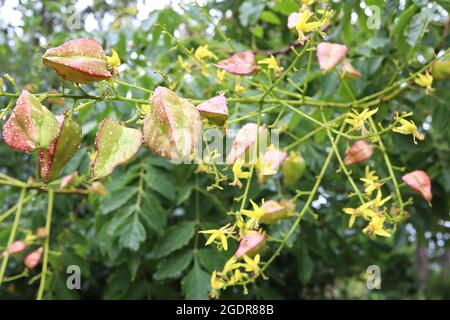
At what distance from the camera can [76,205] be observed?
2.10m

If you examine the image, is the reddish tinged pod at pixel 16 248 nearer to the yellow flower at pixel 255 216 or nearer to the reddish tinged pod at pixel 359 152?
the yellow flower at pixel 255 216

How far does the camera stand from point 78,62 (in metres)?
0.69

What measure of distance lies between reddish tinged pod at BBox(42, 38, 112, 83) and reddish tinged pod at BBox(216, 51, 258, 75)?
278 mm

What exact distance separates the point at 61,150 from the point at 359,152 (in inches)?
25.4

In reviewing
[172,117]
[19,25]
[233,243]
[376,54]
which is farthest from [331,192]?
[19,25]

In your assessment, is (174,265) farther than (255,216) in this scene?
Yes

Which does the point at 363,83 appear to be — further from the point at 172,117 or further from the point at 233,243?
the point at 172,117

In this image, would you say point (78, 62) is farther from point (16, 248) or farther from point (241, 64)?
point (16, 248)

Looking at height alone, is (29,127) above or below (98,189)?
below

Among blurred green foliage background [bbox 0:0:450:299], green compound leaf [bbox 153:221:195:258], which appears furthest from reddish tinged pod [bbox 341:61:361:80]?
green compound leaf [bbox 153:221:195:258]

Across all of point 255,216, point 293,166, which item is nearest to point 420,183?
point 293,166

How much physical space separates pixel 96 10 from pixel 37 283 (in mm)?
1948

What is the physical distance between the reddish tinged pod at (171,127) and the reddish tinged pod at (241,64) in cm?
28

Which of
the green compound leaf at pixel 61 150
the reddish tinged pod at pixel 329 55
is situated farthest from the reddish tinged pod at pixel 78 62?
the reddish tinged pod at pixel 329 55
